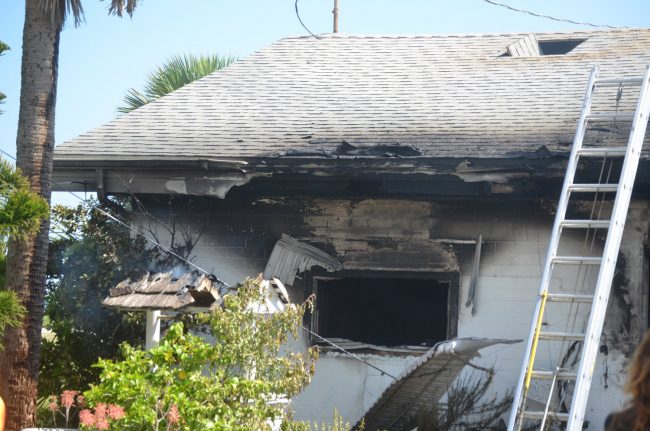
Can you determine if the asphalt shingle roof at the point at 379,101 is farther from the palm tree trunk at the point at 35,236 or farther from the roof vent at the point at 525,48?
the palm tree trunk at the point at 35,236

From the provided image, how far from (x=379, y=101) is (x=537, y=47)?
11.4 feet

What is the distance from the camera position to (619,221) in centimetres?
802

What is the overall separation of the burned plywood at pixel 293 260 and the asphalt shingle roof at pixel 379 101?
1030 mm

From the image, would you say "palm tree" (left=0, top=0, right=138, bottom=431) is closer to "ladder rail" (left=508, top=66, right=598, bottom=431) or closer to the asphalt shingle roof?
the asphalt shingle roof

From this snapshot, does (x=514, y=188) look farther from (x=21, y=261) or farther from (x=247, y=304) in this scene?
(x=21, y=261)

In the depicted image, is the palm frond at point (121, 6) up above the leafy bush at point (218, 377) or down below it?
above

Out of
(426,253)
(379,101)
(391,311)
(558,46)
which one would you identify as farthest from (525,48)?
(426,253)

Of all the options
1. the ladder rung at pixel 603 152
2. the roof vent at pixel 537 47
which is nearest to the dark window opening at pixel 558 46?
the roof vent at pixel 537 47

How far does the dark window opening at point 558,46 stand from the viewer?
47.0 ft

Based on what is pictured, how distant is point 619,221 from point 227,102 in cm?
582

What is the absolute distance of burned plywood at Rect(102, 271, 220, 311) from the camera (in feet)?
28.6

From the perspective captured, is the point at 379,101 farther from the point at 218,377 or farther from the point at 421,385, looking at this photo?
the point at 218,377

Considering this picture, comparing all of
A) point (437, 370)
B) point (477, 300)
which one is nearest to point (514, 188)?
point (477, 300)

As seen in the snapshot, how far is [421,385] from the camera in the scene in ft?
32.5
